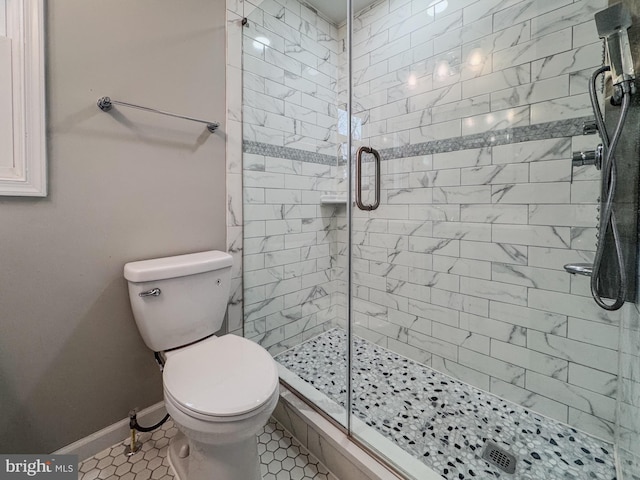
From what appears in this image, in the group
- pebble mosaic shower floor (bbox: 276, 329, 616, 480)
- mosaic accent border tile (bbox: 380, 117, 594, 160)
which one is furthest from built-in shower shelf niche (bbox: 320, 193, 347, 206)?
pebble mosaic shower floor (bbox: 276, 329, 616, 480)

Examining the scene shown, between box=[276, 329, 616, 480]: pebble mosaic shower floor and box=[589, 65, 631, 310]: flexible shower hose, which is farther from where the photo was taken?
box=[276, 329, 616, 480]: pebble mosaic shower floor

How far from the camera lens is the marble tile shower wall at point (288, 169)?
1667mm

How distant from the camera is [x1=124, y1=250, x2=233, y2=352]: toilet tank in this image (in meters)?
1.11

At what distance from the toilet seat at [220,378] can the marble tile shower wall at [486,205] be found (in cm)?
114

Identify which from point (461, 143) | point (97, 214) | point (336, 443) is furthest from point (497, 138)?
point (97, 214)

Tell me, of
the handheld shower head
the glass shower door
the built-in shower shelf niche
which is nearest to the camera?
the handheld shower head

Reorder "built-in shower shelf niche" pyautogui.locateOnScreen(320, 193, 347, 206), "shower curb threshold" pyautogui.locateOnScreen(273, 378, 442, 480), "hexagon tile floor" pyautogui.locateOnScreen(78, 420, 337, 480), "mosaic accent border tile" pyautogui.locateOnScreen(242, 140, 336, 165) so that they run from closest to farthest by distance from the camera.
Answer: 1. "shower curb threshold" pyautogui.locateOnScreen(273, 378, 442, 480)
2. "hexagon tile floor" pyautogui.locateOnScreen(78, 420, 337, 480)
3. "mosaic accent border tile" pyautogui.locateOnScreen(242, 140, 336, 165)
4. "built-in shower shelf niche" pyautogui.locateOnScreen(320, 193, 347, 206)

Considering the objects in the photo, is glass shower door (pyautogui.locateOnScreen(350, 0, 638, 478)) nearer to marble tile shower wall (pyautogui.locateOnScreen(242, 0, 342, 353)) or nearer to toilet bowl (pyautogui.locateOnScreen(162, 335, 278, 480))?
marble tile shower wall (pyautogui.locateOnScreen(242, 0, 342, 353))

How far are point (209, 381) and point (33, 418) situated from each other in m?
0.73

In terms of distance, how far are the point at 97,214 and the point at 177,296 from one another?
0.46 m

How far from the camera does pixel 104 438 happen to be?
119 centimetres

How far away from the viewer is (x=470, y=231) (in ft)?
5.16

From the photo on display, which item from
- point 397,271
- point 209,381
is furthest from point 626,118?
point 209,381

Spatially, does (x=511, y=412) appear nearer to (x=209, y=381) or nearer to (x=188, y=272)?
(x=209, y=381)
